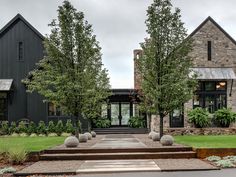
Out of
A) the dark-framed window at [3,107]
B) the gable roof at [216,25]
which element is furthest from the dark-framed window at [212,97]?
the dark-framed window at [3,107]

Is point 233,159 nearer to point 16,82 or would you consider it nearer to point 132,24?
point 132,24

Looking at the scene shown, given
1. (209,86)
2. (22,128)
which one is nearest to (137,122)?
(209,86)

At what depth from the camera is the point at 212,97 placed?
31.4 metres

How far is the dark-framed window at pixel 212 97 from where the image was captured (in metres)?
31.3

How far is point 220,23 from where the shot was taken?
1310 inches

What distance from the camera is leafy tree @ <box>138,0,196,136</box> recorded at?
20.4 m

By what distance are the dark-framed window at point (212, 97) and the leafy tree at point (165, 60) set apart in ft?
35.2

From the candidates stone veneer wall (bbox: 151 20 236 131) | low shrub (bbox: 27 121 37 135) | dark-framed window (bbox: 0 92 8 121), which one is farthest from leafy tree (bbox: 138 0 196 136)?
dark-framed window (bbox: 0 92 8 121)

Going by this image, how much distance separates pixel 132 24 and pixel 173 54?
238 inches

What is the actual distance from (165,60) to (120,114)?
55.9ft

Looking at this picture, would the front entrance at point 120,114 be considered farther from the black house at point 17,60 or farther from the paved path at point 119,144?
the paved path at point 119,144

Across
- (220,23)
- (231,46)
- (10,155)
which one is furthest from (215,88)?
(10,155)

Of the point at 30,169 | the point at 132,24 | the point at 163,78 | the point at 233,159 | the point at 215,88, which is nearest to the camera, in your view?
the point at 30,169

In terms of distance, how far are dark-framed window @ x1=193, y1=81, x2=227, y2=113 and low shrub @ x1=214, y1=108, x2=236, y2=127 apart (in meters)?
0.85
